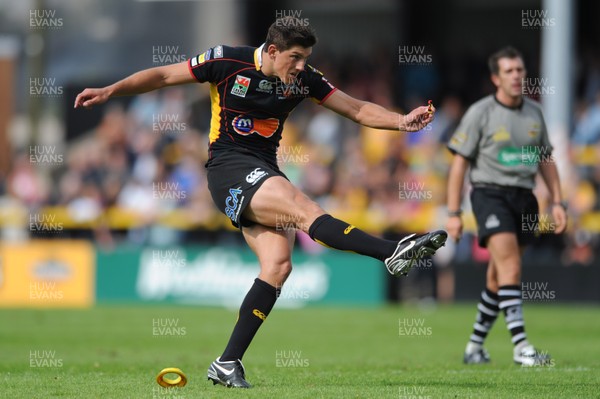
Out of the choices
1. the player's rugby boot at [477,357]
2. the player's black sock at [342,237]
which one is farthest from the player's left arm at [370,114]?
the player's rugby boot at [477,357]

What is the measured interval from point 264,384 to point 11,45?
74.4 ft

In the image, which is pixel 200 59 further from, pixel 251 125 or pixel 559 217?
pixel 559 217

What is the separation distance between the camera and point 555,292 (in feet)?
61.3

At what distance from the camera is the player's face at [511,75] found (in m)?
10.4

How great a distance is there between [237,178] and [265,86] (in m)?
0.71

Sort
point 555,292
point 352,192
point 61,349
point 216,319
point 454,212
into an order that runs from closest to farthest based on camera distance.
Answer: point 454,212 → point 61,349 → point 216,319 → point 555,292 → point 352,192

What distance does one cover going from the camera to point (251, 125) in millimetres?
8344

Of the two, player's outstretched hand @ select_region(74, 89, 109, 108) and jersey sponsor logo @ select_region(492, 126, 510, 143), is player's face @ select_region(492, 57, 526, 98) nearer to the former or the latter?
jersey sponsor logo @ select_region(492, 126, 510, 143)

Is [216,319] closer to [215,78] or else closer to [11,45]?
[215,78]

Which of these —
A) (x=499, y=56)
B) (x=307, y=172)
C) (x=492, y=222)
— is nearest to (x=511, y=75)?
(x=499, y=56)

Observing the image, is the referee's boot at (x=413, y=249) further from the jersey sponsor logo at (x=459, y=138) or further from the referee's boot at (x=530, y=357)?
the jersey sponsor logo at (x=459, y=138)

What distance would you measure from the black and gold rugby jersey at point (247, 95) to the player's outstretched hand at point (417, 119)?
68 centimetres

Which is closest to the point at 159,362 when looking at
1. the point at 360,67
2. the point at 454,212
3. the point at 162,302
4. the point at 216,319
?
the point at 454,212

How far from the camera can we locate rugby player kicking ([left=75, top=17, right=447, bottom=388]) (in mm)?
7906
